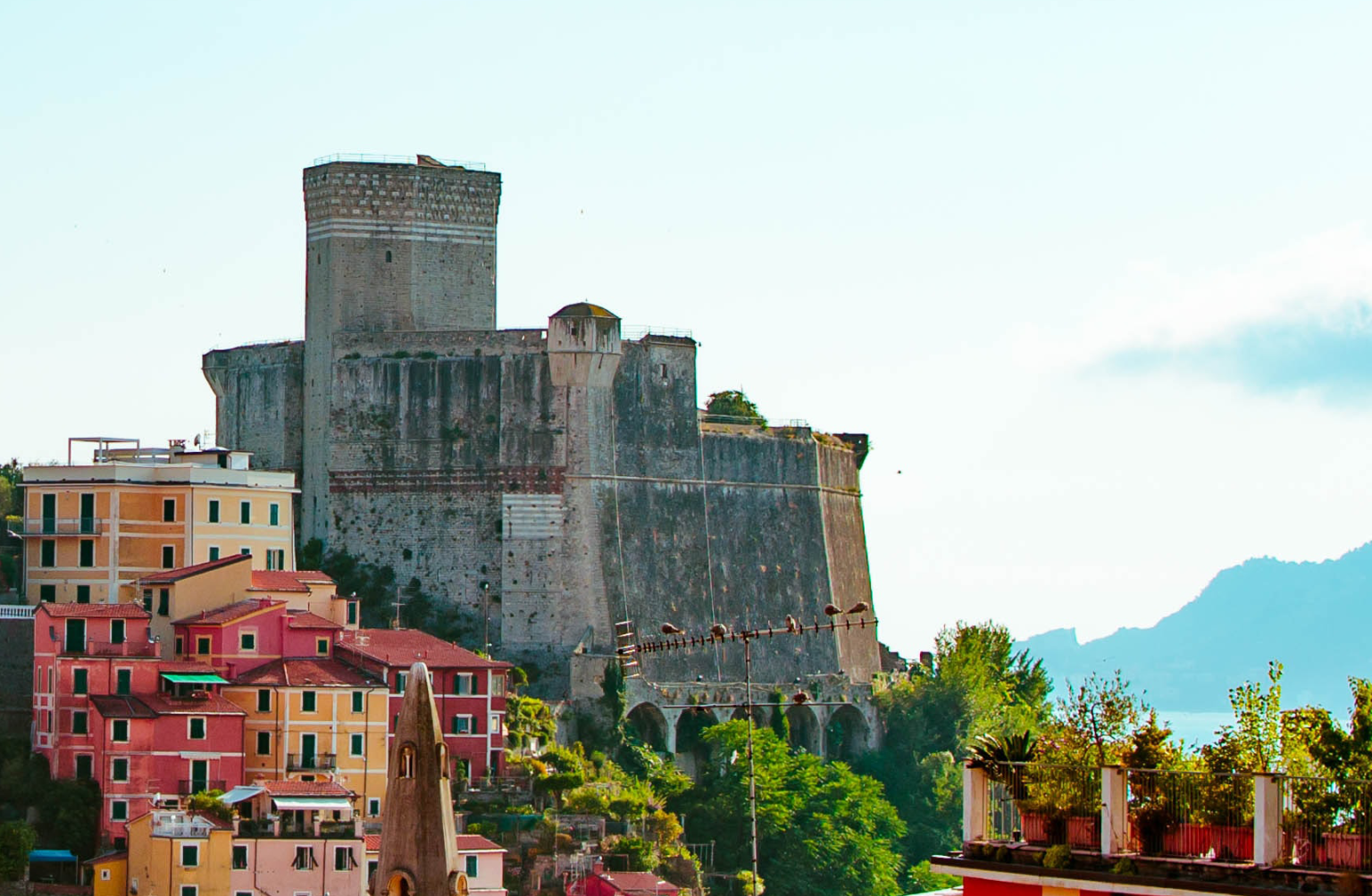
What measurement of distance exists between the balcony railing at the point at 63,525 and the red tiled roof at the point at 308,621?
5826mm

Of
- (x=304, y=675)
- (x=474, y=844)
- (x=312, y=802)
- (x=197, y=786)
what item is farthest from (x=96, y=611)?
(x=474, y=844)

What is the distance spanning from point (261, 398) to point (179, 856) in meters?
23.5

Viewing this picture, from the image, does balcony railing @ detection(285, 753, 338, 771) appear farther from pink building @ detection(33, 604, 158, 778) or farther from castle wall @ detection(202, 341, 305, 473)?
castle wall @ detection(202, 341, 305, 473)

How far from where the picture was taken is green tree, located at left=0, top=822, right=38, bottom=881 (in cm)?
5594

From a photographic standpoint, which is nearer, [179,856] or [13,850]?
[179,856]

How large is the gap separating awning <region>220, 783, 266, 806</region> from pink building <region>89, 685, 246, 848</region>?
3.25 ft

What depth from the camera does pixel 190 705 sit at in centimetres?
5981

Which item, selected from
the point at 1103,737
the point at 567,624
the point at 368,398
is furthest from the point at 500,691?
the point at 1103,737

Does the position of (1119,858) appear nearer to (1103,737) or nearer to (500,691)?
(1103,737)

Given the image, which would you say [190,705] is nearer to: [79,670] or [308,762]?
[79,670]

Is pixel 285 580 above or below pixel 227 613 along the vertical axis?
above

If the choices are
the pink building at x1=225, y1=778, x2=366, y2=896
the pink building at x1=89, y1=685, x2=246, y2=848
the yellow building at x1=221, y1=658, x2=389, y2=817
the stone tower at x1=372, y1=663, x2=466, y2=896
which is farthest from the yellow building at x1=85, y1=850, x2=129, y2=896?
the stone tower at x1=372, y1=663, x2=466, y2=896

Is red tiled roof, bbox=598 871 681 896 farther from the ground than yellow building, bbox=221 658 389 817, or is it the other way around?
yellow building, bbox=221 658 389 817

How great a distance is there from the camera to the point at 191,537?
67.6 m
